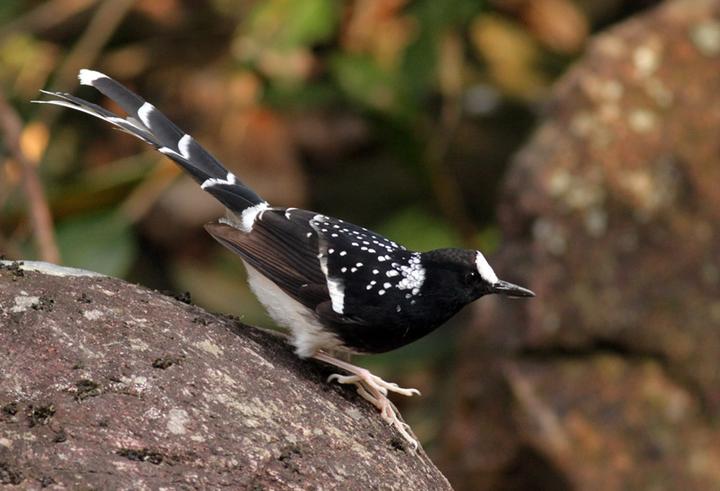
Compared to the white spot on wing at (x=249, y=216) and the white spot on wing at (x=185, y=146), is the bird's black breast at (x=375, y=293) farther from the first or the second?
the white spot on wing at (x=185, y=146)

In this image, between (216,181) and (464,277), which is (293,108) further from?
(464,277)

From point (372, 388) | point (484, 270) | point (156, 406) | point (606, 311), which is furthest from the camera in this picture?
point (606, 311)

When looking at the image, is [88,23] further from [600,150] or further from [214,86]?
[600,150]

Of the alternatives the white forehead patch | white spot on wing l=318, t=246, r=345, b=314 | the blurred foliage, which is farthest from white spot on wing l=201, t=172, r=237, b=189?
the blurred foliage

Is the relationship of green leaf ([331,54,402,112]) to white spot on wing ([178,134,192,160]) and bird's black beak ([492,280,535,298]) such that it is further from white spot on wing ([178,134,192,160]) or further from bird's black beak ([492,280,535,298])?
bird's black beak ([492,280,535,298])

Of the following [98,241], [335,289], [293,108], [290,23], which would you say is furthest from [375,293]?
[293,108]

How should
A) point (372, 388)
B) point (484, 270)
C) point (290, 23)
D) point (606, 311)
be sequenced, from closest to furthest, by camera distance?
point (372, 388) → point (484, 270) → point (606, 311) → point (290, 23)

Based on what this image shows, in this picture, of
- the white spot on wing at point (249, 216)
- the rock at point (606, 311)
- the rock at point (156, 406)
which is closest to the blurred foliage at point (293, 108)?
the rock at point (606, 311)
